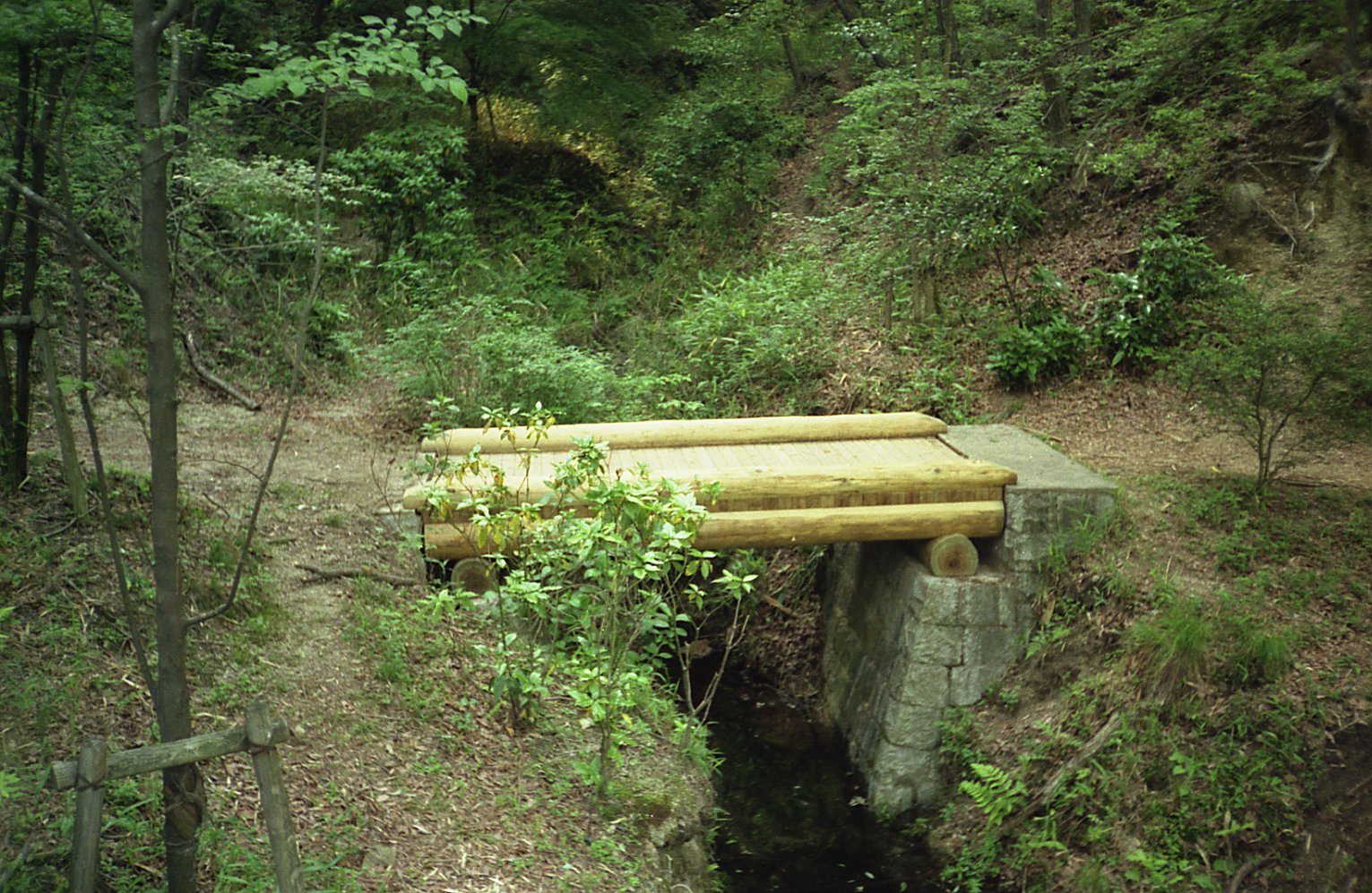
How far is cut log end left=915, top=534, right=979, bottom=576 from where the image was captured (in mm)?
7043

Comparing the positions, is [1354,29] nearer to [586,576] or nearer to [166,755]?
[586,576]

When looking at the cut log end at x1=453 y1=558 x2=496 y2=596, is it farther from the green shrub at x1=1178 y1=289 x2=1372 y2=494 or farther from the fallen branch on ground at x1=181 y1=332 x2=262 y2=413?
the green shrub at x1=1178 y1=289 x2=1372 y2=494

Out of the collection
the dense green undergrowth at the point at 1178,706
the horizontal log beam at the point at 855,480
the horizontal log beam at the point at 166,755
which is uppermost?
the horizontal log beam at the point at 855,480

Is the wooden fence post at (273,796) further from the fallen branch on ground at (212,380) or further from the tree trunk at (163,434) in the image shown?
the fallen branch on ground at (212,380)

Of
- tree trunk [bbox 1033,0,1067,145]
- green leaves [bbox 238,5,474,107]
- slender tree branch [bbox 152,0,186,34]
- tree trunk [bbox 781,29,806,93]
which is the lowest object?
green leaves [bbox 238,5,474,107]

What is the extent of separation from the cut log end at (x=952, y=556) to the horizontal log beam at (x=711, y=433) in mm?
1191

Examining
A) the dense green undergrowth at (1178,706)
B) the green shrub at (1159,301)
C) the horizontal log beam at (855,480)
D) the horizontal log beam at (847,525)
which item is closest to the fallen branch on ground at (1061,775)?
the dense green undergrowth at (1178,706)

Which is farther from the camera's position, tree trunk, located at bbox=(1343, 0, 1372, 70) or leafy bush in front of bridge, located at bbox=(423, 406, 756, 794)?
tree trunk, located at bbox=(1343, 0, 1372, 70)

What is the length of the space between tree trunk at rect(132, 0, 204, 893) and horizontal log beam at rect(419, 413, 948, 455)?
3931 mm

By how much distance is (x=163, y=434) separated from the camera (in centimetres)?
324

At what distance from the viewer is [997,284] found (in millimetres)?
10258

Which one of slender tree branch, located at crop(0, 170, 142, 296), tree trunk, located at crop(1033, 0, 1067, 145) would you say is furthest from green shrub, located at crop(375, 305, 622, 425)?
slender tree branch, located at crop(0, 170, 142, 296)

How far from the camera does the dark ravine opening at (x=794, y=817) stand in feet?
21.0

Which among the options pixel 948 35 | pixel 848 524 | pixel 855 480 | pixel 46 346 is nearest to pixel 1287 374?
pixel 855 480
